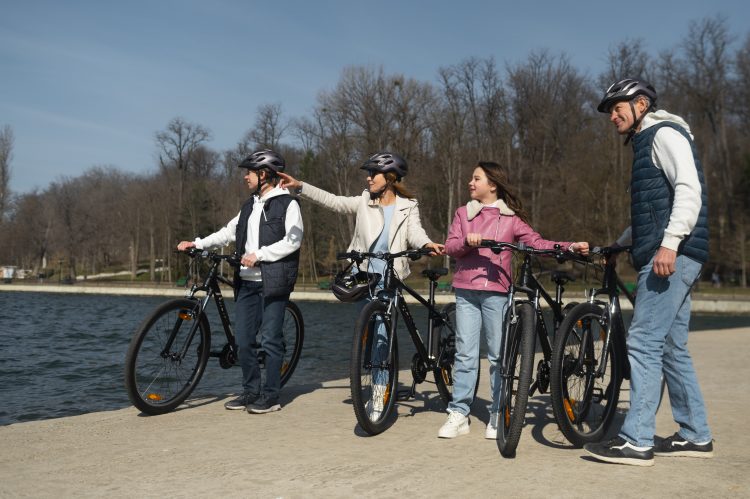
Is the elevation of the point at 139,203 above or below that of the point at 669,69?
below

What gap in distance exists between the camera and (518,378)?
4398 mm

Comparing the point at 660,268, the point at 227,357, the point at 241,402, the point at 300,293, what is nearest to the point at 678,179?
the point at 660,268

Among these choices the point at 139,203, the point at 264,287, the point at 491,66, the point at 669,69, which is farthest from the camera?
the point at 139,203

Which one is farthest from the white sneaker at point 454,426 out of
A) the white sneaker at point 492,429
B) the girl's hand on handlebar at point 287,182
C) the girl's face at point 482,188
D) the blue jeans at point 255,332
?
the girl's hand on handlebar at point 287,182

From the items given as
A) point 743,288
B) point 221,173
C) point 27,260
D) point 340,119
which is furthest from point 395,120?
point 27,260

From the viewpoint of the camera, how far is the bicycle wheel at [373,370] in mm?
4715

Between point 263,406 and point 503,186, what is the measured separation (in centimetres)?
243

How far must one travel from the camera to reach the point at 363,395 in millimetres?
4844

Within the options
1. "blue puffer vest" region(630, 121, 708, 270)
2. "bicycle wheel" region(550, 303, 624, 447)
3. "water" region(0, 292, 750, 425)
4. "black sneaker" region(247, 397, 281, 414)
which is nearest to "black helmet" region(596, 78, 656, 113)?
"blue puffer vest" region(630, 121, 708, 270)

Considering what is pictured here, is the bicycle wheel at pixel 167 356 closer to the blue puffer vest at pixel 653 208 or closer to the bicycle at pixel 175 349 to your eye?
the bicycle at pixel 175 349

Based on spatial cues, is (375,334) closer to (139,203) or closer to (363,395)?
(363,395)

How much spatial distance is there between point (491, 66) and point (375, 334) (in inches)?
1993

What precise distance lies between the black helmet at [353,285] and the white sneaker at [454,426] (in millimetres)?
1044

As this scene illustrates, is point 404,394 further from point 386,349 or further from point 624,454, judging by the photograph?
point 624,454
